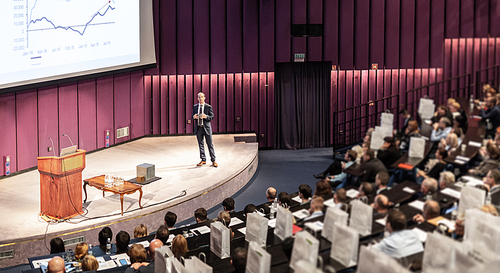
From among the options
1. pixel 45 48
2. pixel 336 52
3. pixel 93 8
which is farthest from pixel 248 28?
pixel 45 48

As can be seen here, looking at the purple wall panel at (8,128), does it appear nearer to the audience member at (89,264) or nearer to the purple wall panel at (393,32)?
the audience member at (89,264)

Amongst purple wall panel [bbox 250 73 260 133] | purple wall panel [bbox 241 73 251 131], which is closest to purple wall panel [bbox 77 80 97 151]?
purple wall panel [bbox 241 73 251 131]

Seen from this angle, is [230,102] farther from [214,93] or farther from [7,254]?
[7,254]

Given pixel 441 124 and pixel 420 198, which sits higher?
pixel 441 124

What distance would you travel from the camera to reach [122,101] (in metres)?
10.5

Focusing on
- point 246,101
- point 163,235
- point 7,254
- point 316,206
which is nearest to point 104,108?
point 246,101

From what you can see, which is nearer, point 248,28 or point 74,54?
point 74,54

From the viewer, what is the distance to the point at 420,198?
2.31m

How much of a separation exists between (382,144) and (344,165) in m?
0.25

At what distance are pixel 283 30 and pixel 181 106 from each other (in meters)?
2.78

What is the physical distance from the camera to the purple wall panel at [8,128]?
8078 millimetres

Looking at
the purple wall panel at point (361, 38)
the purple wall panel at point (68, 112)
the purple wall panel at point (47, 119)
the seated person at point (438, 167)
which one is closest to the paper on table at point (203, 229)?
the seated person at point (438, 167)

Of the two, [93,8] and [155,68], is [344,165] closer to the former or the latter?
[93,8]

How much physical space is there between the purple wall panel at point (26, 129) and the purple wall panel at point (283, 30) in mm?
5209
